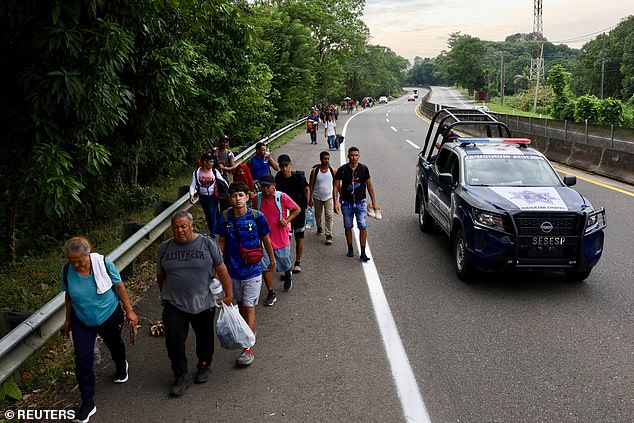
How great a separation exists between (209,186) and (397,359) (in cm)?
509

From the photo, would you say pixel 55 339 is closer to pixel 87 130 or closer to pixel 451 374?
pixel 87 130

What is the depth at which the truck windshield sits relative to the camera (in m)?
8.48

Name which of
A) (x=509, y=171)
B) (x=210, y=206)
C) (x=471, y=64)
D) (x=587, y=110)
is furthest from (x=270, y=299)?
(x=471, y=64)

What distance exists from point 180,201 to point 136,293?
2.66m

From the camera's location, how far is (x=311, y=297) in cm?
749

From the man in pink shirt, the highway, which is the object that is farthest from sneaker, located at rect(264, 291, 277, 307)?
the highway

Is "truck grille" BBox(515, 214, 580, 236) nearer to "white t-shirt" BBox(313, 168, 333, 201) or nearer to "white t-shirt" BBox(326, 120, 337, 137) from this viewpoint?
"white t-shirt" BBox(313, 168, 333, 201)

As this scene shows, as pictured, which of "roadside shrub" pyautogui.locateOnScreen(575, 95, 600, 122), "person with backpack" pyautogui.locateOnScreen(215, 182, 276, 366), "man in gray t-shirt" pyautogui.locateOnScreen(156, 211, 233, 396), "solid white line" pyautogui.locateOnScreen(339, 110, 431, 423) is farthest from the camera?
"roadside shrub" pyautogui.locateOnScreen(575, 95, 600, 122)

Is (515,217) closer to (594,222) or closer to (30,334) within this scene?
(594,222)

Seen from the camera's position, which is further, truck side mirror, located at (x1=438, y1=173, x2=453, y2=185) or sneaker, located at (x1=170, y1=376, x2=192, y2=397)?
truck side mirror, located at (x1=438, y1=173, x2=453, y2=185)

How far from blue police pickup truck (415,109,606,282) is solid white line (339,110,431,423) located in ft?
4.22

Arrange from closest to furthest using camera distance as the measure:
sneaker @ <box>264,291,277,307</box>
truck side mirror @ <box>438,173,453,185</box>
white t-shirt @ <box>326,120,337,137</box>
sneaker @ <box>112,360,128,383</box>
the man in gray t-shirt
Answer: the man in gray t-shirt, sneaker @ <box>112,360,128,383</box>, sneaker @ <box>264,291,277,307</box>, truck side mirror @ <box>438,173,453,185</box>, white t-shirt @ <box>326,120,337,137</box>

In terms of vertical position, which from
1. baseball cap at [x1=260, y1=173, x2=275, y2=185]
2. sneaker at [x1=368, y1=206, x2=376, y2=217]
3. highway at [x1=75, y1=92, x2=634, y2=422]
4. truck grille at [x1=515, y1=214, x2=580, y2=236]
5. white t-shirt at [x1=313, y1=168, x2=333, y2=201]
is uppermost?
baseball cap at [x1=260, y1=173, x2=275, y2=185]

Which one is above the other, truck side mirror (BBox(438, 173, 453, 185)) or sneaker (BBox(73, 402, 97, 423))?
truck side mirror (BBox(438, 173, 453, 185))
